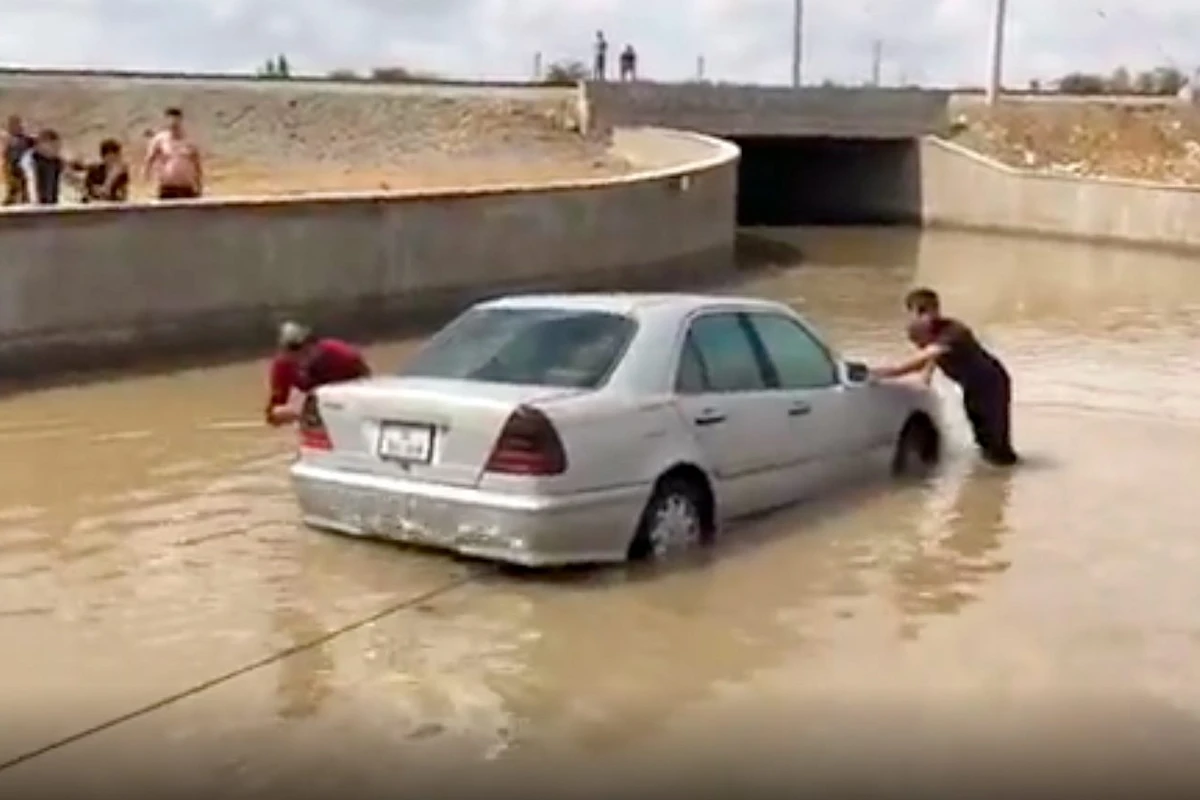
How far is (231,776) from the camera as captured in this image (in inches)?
250

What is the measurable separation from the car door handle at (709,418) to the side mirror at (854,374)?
1626 mm

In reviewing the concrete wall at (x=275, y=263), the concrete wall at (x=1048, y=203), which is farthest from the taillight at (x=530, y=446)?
the concrete wall at (x=1048, y=203)

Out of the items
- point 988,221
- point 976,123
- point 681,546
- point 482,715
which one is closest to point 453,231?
point 681,546

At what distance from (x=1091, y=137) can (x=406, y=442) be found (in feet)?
151

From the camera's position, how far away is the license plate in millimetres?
8930

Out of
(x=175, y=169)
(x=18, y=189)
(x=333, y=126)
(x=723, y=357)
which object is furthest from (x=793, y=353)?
(x=333, y=126)

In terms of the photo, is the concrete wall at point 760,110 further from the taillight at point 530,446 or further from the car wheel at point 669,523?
the taillight at point 530,446

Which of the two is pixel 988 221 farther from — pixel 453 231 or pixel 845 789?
pixel 845 789

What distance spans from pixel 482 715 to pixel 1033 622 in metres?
2.79

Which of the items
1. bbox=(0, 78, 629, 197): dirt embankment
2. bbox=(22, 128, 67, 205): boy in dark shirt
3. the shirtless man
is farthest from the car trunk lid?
bbox=(0, 78, 629, 197): dirt embankment

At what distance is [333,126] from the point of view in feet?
143

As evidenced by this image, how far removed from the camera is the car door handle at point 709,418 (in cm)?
958

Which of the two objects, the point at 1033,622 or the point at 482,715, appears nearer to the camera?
the point at 482,715

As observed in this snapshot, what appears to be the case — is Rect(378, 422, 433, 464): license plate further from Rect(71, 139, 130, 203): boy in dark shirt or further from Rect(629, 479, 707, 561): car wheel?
Rect(71, 139, 130, 203): boy in dark shirt
